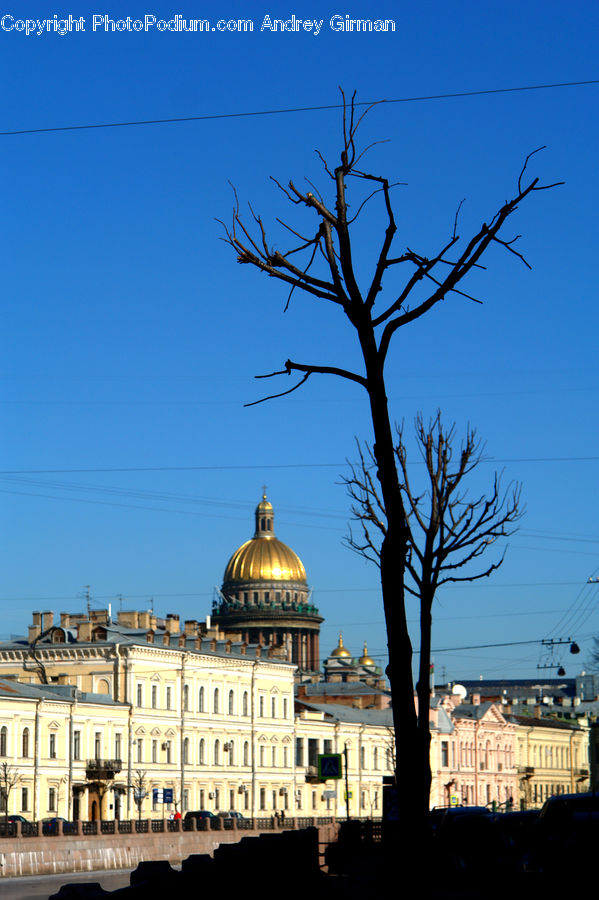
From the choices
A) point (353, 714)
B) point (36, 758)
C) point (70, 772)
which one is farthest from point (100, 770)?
point (353, 714)

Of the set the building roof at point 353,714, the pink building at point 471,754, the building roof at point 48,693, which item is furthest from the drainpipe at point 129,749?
the pink building at point 471,754

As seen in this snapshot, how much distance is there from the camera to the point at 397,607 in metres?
9.99

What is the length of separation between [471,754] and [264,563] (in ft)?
181

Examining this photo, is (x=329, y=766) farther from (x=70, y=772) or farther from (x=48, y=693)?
(x=48, y=693)

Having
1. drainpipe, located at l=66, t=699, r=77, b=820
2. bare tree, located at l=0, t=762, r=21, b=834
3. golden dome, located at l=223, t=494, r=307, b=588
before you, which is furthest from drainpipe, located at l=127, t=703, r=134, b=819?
golden dome, located at l=223, t=494, r=307, b=588

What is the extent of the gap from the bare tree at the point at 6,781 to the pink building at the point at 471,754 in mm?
35724

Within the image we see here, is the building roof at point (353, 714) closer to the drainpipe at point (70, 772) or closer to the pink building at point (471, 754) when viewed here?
the pink building at point (471, 754)

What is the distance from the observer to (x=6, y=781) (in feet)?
181

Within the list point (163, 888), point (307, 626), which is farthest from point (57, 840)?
point (307, 626)

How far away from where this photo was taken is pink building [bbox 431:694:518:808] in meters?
90.7

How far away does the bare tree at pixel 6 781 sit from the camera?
55.2 m

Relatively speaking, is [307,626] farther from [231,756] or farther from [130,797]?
[130,797]

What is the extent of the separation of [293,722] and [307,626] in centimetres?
6651

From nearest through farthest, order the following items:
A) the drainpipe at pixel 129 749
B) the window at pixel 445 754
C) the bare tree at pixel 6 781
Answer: the bare tree at pixel 6 781 → the drainpipe at pixel 129 749 → the window at pixel 445 754
